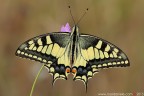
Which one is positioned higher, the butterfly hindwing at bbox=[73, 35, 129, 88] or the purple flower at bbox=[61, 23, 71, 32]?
the purple flower at bbox=[61, 23, 71, 32]

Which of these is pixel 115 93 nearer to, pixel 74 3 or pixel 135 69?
pixel 135 69

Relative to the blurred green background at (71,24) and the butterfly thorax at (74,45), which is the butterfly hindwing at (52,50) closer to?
the butterfly thorax at (74,45)

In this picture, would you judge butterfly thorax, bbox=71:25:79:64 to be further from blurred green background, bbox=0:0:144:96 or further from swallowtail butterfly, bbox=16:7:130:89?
blurred green background, bbox=0:0:144:96

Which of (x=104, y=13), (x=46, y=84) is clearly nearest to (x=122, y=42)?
(x=104, y=13)

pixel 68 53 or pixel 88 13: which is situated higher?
pixel 88 13

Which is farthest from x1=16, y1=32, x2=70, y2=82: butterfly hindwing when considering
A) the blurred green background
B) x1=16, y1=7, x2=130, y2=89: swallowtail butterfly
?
the blurred green background
